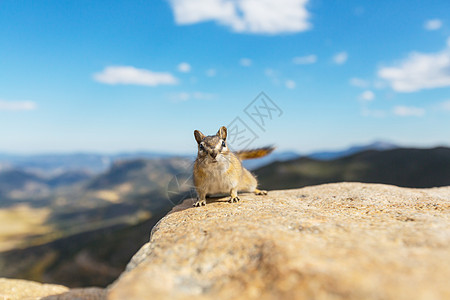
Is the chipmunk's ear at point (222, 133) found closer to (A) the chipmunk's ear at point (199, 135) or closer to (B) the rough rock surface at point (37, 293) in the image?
(A) the chipmunk's ear at point (199, 135)

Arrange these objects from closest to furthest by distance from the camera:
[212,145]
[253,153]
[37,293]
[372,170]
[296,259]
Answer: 1. [296,259]
2. [212,145]
3. [37,293]
4. [253,153]
5. [372,170]

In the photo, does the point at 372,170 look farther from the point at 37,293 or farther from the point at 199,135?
the point at 37,293

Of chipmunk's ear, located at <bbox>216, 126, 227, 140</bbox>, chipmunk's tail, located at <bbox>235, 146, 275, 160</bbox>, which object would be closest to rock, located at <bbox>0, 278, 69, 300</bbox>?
chipmunk's ear, located at <bbox>216, 126, 227, 140</bbox>

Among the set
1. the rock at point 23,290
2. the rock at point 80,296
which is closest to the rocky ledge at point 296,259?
the rock at point 80,296

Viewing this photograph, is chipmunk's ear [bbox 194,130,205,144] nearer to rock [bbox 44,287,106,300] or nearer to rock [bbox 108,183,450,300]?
rock [bbox 108,183,450,300]

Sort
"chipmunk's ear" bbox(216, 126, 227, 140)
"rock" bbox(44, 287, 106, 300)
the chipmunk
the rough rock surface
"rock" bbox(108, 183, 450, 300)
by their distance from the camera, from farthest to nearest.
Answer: "chipmunk's ear" bbox(216, 126, 227, 140) < the chipmunk < the rough rock surface < "rock" bbox(44, 287, 106, 300) < "rock" bbox(108, 183, 450, 300)

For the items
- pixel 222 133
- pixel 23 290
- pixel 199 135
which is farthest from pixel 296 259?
pixel 23 290

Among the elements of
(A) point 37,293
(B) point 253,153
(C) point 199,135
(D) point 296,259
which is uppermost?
(C) point 199,135
